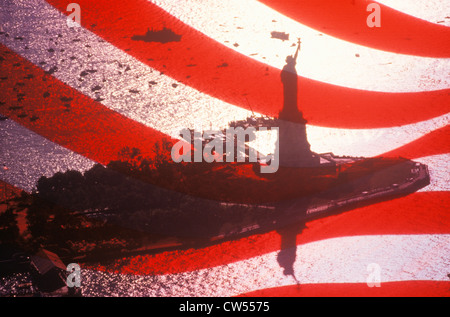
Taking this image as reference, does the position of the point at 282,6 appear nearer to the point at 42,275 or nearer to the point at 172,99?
the point at 172,99

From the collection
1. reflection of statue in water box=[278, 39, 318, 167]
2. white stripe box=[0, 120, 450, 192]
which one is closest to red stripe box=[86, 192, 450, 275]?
white stripe box=[0, 120, 450, 192]

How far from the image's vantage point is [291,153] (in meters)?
18.1

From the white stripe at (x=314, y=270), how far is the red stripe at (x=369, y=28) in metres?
13.7

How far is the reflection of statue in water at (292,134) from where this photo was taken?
1788cm

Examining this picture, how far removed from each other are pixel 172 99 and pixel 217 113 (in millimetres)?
2133

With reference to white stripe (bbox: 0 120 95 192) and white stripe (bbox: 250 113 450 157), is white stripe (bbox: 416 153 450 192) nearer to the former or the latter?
white stripe (bbox: 250 113 450 157)

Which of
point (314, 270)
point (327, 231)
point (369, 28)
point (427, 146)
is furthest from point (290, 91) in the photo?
point (369, 28)

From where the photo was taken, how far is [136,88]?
23.4 m

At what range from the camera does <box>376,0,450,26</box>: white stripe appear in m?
29.3

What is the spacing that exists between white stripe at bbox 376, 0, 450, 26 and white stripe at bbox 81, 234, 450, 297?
17.0m

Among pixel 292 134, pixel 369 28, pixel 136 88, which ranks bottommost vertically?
pixel 292 134
